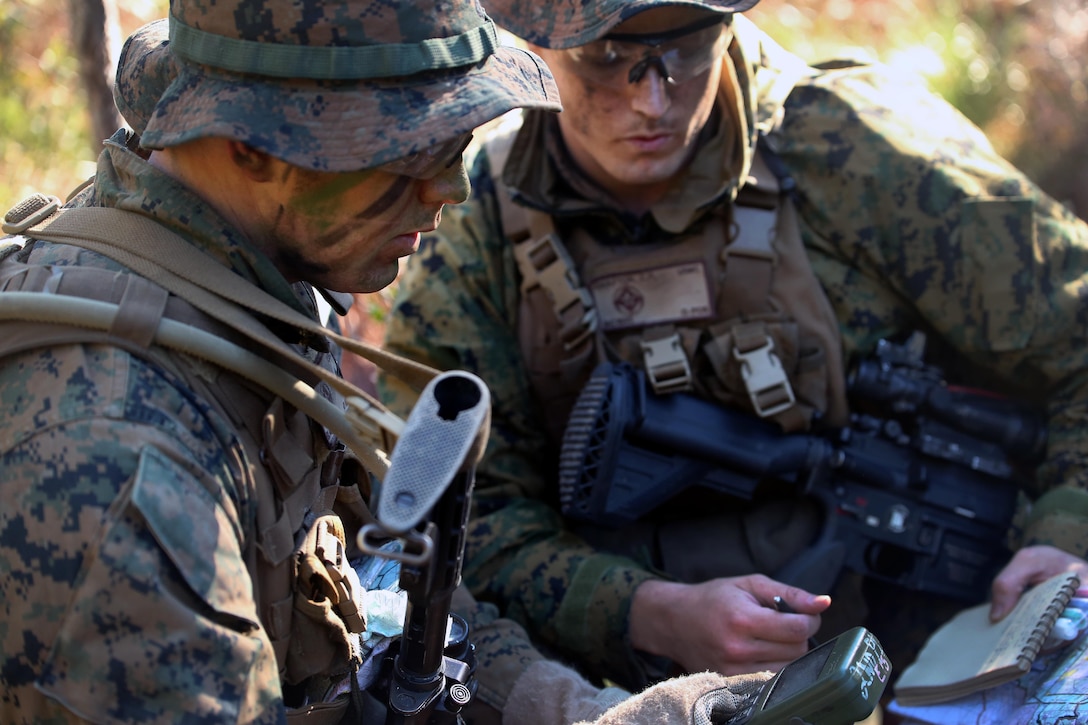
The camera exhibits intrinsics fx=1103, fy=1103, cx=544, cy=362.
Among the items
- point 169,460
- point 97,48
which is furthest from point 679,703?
point 97,48

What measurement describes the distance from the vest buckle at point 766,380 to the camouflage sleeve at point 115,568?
1762 millimetres

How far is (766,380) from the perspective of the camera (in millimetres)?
3029

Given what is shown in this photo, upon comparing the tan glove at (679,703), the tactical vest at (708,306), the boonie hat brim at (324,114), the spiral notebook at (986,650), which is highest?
the boonie hat brim at (324,114)

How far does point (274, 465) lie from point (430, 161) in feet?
1.85

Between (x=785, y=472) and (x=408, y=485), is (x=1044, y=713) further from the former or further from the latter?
(x=408, y=485)

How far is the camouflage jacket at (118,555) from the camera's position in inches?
58.4

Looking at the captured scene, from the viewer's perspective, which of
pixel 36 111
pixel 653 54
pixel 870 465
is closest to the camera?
pixel 653 54

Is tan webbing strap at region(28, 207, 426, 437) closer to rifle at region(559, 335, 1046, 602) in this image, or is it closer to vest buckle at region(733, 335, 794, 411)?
rifle at region(559, 335, 1046, 602)

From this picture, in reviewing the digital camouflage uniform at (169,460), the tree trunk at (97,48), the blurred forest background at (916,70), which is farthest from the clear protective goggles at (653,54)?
the tree trunk at (97,48)

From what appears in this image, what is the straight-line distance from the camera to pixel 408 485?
4.94 feet

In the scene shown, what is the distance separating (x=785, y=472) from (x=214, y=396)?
186 cm

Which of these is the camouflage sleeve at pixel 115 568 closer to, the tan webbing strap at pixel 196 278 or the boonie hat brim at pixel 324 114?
the tan webbing strap at pixel 196 278

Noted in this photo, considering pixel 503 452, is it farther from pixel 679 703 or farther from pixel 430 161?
pixel 430 161

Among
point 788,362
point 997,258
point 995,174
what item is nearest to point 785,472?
point 788,362
